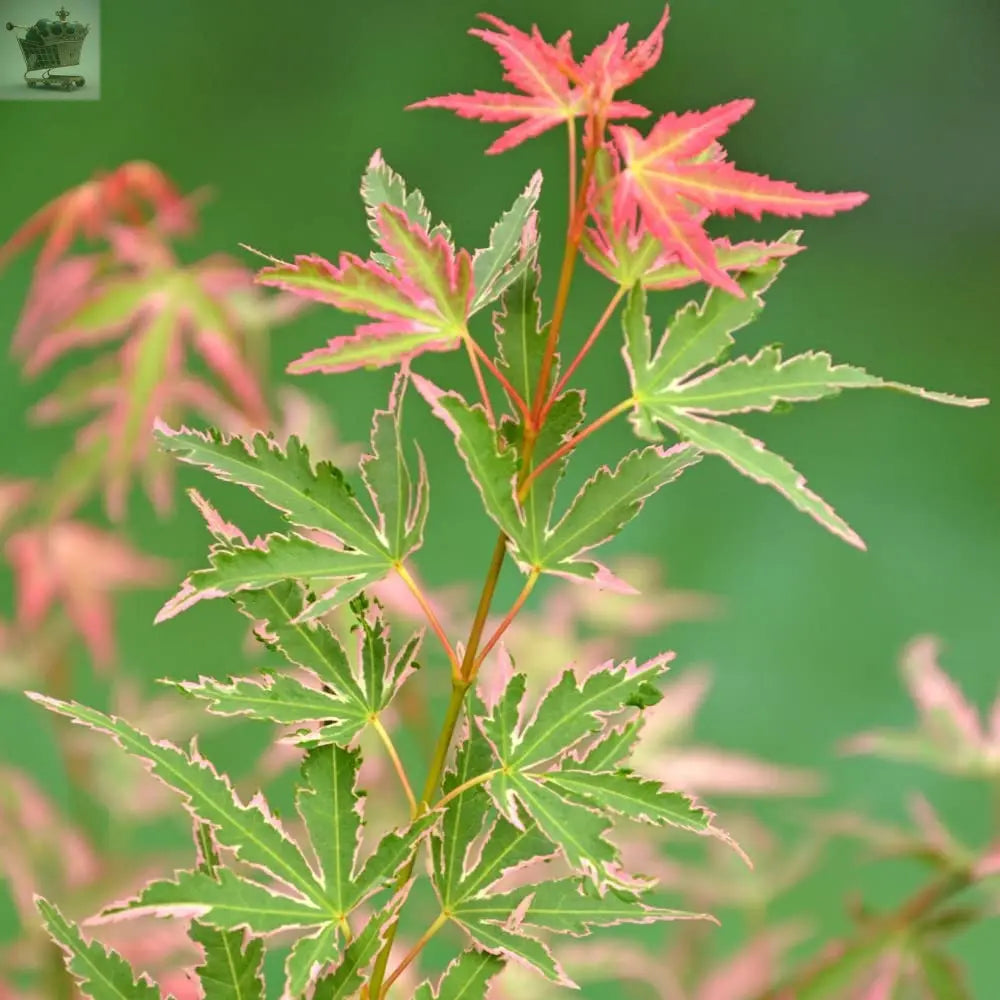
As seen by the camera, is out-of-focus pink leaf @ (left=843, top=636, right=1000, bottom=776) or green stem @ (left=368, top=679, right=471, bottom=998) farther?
out-of-focus pink leaf @ (left=843, top=636, right=1000, bottom=776)

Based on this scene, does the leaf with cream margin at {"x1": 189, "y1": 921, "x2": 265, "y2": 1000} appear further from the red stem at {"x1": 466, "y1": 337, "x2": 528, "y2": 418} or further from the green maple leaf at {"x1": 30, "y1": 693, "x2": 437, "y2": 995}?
the red stem at {"x1": 466, "y1": 337, "x2": 528, "y2": 418}

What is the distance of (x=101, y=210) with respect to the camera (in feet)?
2.77

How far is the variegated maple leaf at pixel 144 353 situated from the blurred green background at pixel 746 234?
0.04 meters

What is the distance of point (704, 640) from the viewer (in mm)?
951

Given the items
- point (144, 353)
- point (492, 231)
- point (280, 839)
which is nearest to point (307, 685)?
point (280, 839)

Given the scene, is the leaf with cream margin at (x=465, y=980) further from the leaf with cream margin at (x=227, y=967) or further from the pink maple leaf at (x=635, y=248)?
the pink maple leaf at (x=635, y=248)

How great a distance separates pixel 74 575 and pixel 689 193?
0.70 m

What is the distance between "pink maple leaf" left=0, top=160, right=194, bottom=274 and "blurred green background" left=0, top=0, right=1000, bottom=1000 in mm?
15

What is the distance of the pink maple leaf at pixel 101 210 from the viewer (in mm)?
843

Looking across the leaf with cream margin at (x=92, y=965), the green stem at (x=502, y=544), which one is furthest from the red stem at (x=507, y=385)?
the leaf with cream margin at (x=92, y=965)

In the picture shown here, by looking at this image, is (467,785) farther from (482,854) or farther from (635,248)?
(635,248)

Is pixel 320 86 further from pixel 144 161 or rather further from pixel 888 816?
pixel 888 816

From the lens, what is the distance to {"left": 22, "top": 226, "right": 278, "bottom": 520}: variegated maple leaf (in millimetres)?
816
